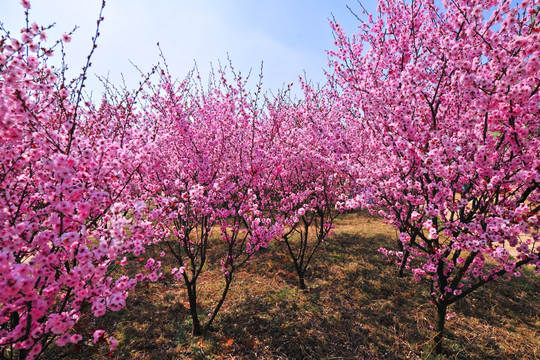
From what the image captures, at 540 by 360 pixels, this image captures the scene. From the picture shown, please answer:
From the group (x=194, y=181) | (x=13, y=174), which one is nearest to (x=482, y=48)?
(x=194, y=181)

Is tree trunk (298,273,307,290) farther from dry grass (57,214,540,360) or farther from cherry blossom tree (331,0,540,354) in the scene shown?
cherry blossom tree (331,0,540,354)

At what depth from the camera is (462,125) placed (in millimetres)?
3844

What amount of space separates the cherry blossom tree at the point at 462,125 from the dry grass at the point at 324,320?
1.06 meters

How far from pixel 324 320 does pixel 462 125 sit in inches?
184

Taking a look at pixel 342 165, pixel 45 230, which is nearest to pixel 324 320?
pixel 342 165

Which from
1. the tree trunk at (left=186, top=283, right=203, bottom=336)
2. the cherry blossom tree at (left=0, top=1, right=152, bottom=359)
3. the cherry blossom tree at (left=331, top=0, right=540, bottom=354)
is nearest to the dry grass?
the tree trunk at (left=186, top=283, right=203, bottom=336)

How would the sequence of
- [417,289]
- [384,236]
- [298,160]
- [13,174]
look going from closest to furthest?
[13,174] < [417,289] < [298,160] < [384,236]

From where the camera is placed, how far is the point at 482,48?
3.14 metres

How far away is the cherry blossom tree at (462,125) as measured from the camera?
3.01 meters

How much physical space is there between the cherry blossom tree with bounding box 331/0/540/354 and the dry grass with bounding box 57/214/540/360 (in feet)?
3.47

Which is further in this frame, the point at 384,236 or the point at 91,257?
the point at 384,236

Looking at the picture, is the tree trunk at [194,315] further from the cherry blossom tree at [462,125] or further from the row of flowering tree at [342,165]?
the cherry blossom tree at [462,125]

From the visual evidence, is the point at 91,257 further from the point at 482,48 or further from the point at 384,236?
the point at 384,236

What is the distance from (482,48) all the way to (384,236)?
9.02 m
